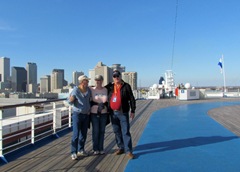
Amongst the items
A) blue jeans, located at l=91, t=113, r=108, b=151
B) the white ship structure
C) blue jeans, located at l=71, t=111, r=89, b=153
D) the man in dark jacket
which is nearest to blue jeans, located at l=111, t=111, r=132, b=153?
the man in dark jacket

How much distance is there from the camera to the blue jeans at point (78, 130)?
4.01m

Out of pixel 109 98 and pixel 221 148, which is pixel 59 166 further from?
pixel 221 148

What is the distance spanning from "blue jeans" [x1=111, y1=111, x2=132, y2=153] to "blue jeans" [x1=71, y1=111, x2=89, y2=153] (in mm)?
502

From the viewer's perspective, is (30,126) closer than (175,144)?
No

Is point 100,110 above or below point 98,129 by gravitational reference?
above

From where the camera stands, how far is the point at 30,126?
14.7m

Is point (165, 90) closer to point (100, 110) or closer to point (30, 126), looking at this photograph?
point (30, 126)

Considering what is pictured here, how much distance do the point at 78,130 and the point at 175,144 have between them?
2.11 metres

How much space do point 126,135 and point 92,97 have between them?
87 cm

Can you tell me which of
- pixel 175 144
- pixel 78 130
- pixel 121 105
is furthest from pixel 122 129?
pixel 175 144

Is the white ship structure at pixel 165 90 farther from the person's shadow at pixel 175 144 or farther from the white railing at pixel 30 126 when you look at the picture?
the person's shadow at pixel 175 144

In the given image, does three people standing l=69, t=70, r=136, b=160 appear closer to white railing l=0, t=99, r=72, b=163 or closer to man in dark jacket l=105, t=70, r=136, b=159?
man in dark jacket l=105, t=70, r=136, b=159

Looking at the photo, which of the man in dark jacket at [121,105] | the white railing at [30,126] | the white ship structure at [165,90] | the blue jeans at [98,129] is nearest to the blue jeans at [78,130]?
the blue jeans at [98,129]

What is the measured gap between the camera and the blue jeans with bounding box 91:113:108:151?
4254mm
